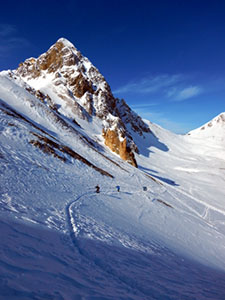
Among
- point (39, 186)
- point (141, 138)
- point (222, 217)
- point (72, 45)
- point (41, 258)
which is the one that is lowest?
point (39, 186)

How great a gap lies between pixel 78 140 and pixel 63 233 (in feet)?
96.3

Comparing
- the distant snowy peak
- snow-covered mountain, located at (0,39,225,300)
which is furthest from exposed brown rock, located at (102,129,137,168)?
the distant snowy peak

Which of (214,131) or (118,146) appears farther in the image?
(214,131)

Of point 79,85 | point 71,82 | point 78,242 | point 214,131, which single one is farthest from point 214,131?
point 78,242

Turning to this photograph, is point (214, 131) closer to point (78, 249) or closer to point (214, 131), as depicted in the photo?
point (214, 131)

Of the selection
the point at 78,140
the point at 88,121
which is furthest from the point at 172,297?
the point at 88,121

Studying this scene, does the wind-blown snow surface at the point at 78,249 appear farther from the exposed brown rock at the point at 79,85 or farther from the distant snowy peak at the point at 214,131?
the distant snowy peak at the point at 214,131

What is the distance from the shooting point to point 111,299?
4.13m

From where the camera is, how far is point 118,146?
51.9 metres

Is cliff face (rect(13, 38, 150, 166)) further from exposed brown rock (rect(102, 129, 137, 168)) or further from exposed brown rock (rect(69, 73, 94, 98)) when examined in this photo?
exposed brown rock (rect(102, 129, 137, 168))

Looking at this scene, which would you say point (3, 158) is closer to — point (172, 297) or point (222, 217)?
point (172, 297)

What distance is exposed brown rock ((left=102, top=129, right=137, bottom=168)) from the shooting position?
4875cm

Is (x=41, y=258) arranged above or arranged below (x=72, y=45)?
below

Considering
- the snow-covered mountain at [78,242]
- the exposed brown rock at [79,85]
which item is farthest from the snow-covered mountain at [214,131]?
the snow-covered mountain at [78,242]
